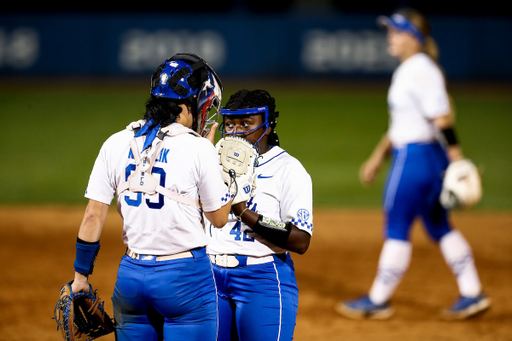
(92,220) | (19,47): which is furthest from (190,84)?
(19,47)

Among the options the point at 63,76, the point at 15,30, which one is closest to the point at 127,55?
the point at 63,76

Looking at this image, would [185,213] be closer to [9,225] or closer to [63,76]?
[9,225]

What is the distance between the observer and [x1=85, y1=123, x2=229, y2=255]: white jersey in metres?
2.65

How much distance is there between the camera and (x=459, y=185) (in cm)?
523

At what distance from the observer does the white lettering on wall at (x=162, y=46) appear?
21.1 meters

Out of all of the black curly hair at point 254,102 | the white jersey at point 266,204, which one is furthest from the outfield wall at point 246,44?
the white jersey at point 266,204

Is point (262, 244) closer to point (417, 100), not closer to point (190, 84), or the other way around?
point (190, 84)

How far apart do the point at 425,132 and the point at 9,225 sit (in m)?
5.82

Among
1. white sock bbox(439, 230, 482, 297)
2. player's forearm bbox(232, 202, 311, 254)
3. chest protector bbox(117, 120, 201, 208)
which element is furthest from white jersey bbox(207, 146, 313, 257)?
white sock bbox(439, 230, 482, 297)

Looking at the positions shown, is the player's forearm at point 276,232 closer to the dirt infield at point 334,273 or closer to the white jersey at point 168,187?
the white jersey at point 168,187

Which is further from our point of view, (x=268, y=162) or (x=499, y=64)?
(x=499, y=64)

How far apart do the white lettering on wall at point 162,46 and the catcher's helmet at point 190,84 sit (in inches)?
727

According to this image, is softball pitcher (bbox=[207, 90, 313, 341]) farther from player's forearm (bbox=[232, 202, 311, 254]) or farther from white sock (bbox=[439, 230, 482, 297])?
white sock (bbox=[439, 230, 482, 297])

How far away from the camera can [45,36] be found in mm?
Result: 21109
